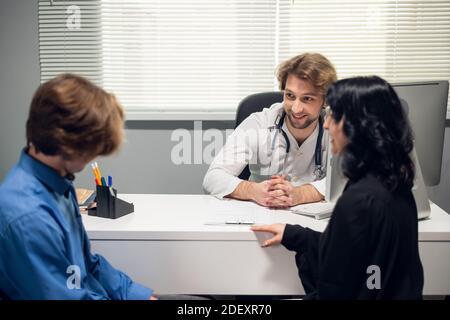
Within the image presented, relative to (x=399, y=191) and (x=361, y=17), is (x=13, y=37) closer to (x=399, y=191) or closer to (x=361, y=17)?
(x=361, y=17)

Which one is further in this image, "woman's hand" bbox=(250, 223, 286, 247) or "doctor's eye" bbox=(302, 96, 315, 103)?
"doctor's eye" bbox=(302, 96, 315, 103)

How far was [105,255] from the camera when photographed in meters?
1.47

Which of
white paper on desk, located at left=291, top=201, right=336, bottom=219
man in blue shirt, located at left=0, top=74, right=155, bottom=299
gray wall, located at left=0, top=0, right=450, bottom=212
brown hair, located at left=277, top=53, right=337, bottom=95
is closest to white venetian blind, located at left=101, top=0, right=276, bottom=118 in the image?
gray wall, located at left=0, top=0, right=450, bottom=212

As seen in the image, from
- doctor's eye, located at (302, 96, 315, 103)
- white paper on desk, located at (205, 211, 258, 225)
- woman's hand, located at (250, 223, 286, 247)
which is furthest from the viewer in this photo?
doctor's eye, located at (302, 96, 315, 103)

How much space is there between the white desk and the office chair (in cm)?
76

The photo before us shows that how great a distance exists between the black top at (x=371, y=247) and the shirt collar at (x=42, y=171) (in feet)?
2.00

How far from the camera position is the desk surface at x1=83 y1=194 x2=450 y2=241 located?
1462 millimetres

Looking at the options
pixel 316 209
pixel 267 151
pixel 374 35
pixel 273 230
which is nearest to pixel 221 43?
pixel 374 35

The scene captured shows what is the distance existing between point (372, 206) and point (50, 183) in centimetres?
69

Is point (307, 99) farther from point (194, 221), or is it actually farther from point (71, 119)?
point (71, 119)

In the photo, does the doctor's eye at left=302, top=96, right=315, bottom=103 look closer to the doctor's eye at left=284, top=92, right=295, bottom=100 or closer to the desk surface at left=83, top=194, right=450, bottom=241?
the doctor's eye at left=284, top=92, right=295, bottom=100

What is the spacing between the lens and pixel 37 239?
1.01 meters

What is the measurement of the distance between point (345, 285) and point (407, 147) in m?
0.33

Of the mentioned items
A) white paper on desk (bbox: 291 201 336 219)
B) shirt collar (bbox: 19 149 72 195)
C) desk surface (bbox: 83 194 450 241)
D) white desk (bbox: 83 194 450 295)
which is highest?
shirt collar (bbox: 19 149 72 195)
